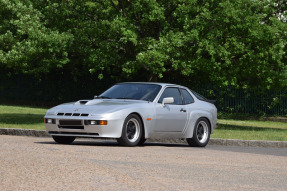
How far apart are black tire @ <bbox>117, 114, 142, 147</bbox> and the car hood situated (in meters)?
0.29

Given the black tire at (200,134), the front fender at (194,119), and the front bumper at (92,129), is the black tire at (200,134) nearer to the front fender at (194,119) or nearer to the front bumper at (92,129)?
the front fender at (194,119)

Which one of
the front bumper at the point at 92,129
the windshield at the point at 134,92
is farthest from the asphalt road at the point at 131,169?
the windshield at the point at 134,92

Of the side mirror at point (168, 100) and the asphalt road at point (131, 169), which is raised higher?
the side mirror at point (168, 100)

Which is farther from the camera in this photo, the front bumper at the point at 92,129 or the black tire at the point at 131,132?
the black tire at the point at 131,132

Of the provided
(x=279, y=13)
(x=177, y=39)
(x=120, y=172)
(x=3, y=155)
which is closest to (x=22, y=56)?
(x=177, y=39)

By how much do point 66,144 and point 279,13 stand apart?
56.6 ft

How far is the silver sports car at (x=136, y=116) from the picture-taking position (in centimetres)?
1273

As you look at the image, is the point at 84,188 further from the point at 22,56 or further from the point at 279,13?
the point at 279,13

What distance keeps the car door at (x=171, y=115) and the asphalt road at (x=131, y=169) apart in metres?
1.41

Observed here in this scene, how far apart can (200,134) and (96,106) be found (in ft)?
9.96

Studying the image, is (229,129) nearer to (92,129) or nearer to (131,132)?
(131,132)

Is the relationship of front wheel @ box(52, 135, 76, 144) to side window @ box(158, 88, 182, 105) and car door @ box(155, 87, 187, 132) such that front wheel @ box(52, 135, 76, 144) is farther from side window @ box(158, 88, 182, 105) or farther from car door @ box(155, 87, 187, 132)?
side window @ box(158, 88, 182, 105)

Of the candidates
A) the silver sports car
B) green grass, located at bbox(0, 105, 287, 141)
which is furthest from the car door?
green grass, located at bbox(0, 105, 287, 141)

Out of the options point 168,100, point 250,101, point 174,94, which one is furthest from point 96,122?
point 250,101
